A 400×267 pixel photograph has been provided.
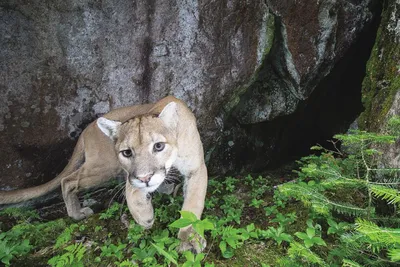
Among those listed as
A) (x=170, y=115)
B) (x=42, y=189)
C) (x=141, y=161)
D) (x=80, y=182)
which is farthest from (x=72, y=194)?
(x=170, y=115)

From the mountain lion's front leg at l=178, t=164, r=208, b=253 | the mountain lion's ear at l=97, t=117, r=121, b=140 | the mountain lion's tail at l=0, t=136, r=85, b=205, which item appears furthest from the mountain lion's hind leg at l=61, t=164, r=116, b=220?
the mountain lion's front leg at l=178, t=164, r=208, b=253

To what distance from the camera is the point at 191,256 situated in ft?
7.59

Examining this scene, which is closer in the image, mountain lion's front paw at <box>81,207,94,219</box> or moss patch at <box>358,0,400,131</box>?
moss patch at <box>358,0,400,131</box>

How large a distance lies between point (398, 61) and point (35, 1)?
13.9 feet

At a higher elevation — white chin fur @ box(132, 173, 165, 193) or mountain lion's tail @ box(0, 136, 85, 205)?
white chin fur @ box(132, 173, 165, 193)

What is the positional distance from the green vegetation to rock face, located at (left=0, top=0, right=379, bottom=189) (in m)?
1.09

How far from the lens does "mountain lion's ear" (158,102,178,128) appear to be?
10.4ft

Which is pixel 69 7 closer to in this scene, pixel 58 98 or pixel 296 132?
pixel 58 98

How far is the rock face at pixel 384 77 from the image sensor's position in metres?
3.42

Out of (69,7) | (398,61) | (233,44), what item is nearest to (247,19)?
(233,44)

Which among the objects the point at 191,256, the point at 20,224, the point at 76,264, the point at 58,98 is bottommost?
the point at 20,224

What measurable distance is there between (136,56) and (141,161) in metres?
2.25

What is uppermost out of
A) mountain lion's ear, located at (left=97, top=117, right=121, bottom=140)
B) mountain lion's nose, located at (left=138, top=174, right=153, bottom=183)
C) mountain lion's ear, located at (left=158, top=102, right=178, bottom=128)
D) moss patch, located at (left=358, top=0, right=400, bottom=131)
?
moss patch, located at (left=358, top=0, right=400, bottom=131)

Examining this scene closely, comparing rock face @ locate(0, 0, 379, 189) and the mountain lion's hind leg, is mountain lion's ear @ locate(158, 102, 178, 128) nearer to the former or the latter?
the mountain lion's hind leg
